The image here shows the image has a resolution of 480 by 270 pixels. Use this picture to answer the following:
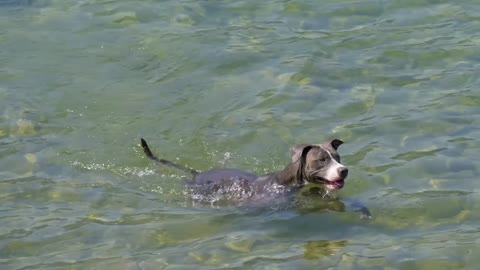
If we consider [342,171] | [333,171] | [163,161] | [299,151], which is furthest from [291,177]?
[163,161]

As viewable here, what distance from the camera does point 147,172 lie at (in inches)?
375

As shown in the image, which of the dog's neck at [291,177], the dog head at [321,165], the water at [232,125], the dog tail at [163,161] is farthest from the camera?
the dog tail at [163,161]

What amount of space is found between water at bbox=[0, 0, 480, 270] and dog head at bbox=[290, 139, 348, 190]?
0.24 m

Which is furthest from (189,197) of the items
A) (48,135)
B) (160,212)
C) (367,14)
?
(367,14)

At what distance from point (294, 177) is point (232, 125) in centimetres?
207

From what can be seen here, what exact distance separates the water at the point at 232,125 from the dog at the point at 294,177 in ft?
0.65

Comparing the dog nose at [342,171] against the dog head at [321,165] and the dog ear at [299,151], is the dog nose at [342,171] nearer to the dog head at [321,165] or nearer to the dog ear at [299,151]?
the dog head at [321,165]

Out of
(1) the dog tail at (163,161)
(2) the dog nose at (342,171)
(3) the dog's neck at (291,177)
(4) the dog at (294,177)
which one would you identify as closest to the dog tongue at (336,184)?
(4) the dog at (294,177)

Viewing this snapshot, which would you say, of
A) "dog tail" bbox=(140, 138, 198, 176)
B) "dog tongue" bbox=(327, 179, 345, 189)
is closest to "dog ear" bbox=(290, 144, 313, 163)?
"dog tongue" bbox=(327, 179, 345, 189)

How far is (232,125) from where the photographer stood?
1038 centimetres

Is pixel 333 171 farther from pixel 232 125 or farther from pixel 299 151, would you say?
pixel 232 125

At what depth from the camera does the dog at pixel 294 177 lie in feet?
26.7

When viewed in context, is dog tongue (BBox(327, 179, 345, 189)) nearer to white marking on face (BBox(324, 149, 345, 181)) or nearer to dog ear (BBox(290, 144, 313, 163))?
white marking on face (BBox(324, 149, 345, 181))

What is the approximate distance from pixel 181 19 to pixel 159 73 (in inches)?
71.4
